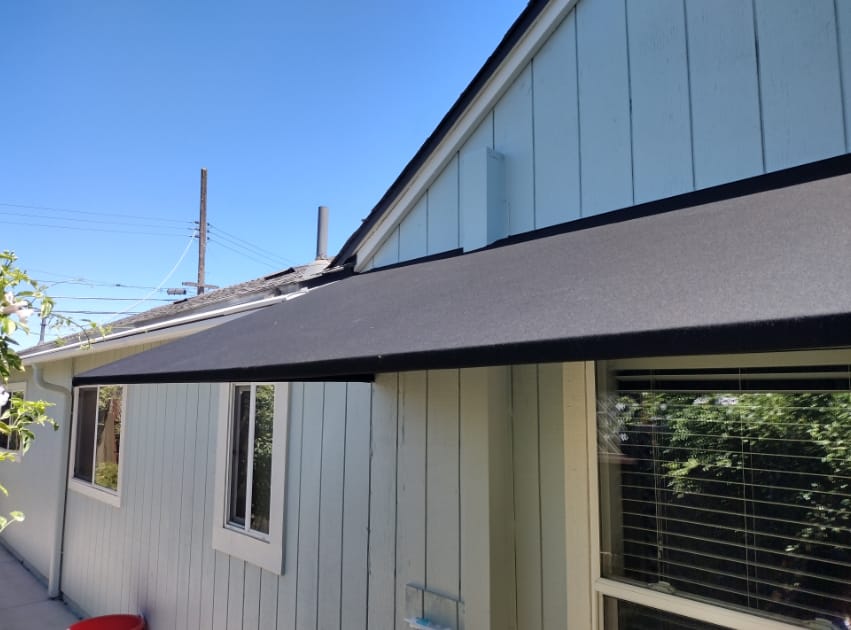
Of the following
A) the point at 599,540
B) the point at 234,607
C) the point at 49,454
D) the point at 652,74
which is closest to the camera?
the point at 599,540

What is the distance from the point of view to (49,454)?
991cm

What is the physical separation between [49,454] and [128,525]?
4165 mm

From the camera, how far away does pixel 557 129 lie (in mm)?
3271

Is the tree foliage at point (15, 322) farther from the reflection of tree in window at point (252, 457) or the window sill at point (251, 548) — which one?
the reflection of tree in window at point (252, 457)

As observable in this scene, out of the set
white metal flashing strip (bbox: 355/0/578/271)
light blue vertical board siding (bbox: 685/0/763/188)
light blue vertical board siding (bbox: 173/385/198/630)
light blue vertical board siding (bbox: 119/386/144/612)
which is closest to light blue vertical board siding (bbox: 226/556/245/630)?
light blue vertical board siding (bbox: 173/385/198/630)

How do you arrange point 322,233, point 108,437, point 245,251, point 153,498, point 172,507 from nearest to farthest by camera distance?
point 172,507, point 153,498, point 108,437, point 322,233, point 245,251

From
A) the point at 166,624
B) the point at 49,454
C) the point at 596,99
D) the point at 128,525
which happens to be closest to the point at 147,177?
the point at 49,454

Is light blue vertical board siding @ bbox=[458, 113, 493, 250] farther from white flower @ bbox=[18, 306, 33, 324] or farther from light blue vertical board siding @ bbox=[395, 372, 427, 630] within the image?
white flower @ bbox=[18, 306, 33, 324]

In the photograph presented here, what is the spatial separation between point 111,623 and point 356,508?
12.4ft

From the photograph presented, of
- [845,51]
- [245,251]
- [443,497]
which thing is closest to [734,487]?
[443,497]

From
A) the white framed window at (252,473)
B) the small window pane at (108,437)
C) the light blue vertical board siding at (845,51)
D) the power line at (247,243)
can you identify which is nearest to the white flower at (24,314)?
the white framed window at (252,473)

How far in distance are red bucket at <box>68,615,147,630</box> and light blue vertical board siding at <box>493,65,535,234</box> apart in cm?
565

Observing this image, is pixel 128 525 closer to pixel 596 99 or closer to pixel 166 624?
pixel 166 624

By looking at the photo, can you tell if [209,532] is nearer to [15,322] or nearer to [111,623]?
[111,623]
